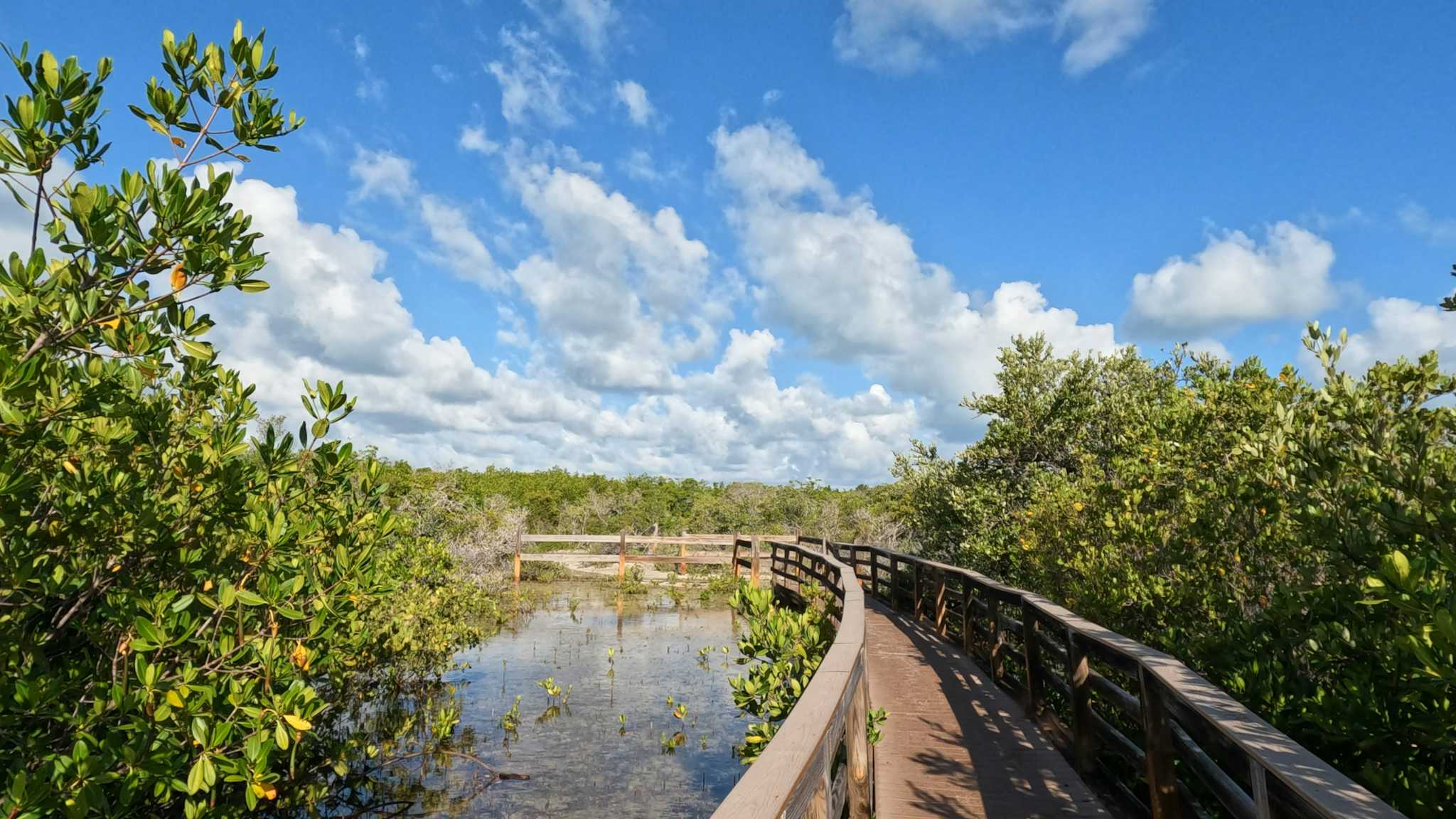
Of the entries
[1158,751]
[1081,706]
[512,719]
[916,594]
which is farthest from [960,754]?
[916,594]

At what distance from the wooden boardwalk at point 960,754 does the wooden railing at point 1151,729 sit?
0.26 m

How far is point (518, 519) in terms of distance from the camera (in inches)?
928

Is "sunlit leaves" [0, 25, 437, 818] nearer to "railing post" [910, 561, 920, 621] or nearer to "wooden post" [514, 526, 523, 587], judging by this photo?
"railing post" [910, 561, 920, 621]

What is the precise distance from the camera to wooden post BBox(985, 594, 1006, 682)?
7625 millimetres

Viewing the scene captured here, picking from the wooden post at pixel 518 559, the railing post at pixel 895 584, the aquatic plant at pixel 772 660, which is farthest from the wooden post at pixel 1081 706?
the wooden post at pixel 518 559

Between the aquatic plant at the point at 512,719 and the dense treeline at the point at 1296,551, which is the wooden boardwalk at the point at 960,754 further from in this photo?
the aquatic plant at the point at 512,719

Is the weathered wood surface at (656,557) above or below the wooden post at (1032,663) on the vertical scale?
below

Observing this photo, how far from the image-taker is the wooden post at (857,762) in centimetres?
372

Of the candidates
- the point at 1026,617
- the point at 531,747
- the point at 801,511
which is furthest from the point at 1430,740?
the point at 801,511

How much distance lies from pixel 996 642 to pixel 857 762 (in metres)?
4.40

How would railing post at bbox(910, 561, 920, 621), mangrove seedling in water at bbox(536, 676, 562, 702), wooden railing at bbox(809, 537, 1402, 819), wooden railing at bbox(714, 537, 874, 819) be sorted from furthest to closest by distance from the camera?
railing post at bbox(910, 561, 920, 621)
mangrove seedling in water at bbox(536, 676, 562, 702)
wooden railing at bbox(809, 537, 1402, 819)
wooden railing at bbox(714, 537, 874, 819)

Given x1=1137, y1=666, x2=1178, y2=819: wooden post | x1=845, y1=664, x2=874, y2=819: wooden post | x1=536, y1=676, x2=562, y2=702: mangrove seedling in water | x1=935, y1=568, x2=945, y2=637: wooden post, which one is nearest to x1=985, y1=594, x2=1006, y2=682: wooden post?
x1=935, y1=568, x2=945, y2=637: wooden post

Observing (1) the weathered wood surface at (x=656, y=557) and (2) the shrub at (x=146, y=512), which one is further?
(1) the weathered wood surface at (x=656, y=557)

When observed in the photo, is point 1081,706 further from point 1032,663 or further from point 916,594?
point 916,594
